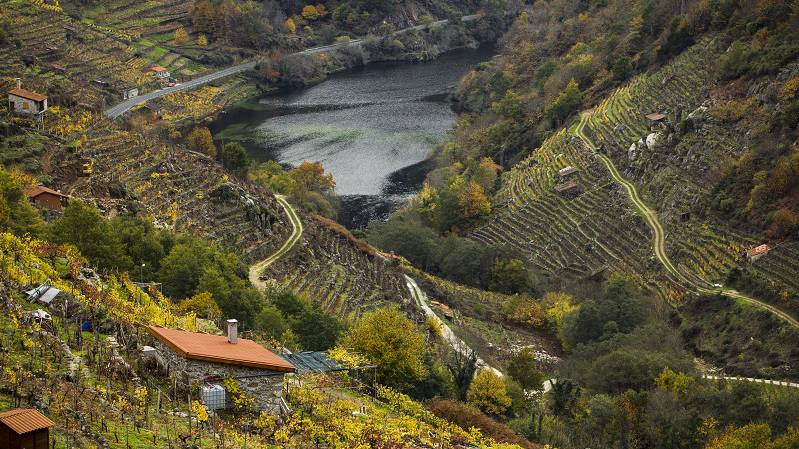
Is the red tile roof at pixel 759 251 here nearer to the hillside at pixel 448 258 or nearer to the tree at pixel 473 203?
the hillside at pixel 448 258

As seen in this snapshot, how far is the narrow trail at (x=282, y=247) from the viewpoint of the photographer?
A: 51375mm

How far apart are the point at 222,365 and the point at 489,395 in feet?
60.0

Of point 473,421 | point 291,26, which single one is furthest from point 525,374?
point 291,26

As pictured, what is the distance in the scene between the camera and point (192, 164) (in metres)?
60.0

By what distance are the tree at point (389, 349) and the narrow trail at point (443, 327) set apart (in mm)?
9678

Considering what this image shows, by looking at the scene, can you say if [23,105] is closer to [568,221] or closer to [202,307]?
[202,307]

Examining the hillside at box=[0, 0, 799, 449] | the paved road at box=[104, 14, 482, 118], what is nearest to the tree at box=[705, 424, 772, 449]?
the hillside at box=[0, 0, 799, 449]

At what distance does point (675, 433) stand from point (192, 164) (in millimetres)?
33276

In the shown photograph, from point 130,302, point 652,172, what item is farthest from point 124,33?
point 130,302

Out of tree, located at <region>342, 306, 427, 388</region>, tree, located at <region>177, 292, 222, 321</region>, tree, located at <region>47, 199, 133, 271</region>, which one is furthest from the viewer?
tree, located at <region>47, 199, 133, 271</region>

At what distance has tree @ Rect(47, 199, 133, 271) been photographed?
125 feet

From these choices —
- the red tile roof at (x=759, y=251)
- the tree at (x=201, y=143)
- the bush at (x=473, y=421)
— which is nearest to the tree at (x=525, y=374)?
the bush at (x=473, y=421)

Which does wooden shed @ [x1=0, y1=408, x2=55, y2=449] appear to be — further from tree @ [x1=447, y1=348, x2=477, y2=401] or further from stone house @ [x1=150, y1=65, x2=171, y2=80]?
stone house @ [x1=150, y1=65, x2=171, y2=80]

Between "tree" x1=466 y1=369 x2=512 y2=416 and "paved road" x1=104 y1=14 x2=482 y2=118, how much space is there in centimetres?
4461
